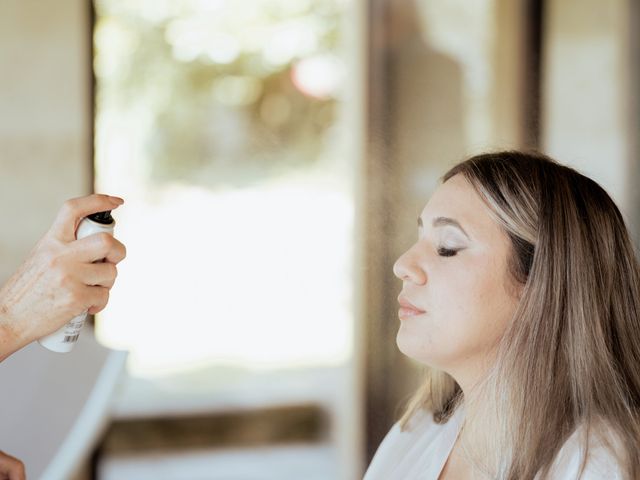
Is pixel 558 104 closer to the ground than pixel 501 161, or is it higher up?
higher up

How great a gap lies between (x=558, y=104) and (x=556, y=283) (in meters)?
0.75

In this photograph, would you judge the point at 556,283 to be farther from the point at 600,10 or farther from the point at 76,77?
the point at 76,77

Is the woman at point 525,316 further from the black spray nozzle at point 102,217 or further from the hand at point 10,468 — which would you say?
the hand at point 10,468

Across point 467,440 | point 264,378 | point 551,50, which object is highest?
point 551,50

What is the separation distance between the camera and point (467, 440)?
120 cm

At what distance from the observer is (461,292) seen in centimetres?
116

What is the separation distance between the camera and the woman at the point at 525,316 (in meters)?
1.06

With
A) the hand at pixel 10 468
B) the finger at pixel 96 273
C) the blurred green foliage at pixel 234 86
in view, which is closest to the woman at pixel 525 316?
the finger at pixel 96 273

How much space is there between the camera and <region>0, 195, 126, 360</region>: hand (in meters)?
0.99

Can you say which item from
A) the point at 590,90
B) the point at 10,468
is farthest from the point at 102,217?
the point at 590,90

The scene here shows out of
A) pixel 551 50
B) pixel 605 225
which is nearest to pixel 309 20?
pixel 551 50

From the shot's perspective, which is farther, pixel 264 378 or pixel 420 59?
pixel 264 378

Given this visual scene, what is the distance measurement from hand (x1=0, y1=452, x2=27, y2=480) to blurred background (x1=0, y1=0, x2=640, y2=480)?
679mm

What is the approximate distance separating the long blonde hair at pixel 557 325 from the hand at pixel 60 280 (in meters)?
0.52
